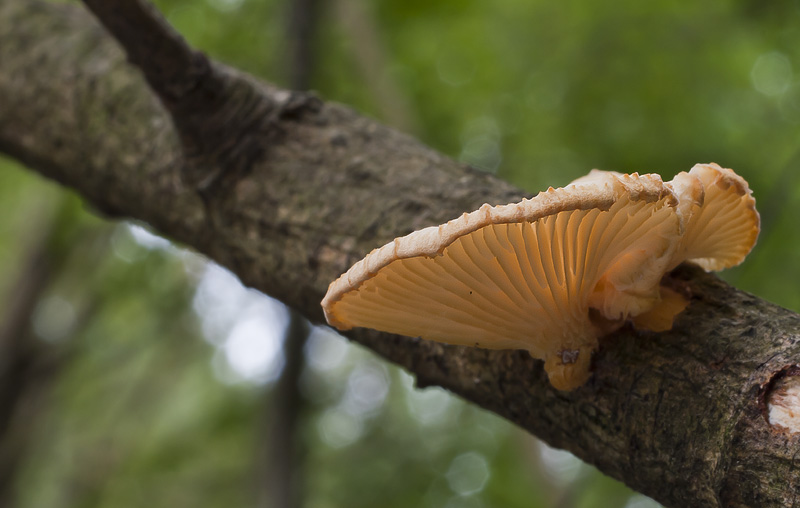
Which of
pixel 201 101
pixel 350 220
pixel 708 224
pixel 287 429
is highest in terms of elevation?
pixel 708 224

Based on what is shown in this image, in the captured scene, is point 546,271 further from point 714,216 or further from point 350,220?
point 350,220

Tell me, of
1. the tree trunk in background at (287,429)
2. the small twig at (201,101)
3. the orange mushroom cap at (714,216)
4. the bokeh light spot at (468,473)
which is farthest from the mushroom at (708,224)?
the bokeh light spot at (468,473)

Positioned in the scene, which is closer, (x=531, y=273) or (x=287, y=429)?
(x=531, y=273)

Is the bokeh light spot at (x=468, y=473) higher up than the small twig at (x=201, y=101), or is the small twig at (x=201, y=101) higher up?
the small twig at (x=201, y=101)

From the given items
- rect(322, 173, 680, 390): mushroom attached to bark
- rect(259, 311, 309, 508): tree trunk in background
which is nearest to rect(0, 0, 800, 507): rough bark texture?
rect(322, 173, 680, 390): mushroom attached to bark

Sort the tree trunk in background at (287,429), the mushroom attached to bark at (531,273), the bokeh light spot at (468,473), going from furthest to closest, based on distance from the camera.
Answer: the bokeh light spot at (468,473)
the tree trunk in background at (287,429)
the mushroom attached to bark at (531,273)

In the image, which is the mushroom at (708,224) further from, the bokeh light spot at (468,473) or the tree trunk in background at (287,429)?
the bokeh light spot at (468,473)

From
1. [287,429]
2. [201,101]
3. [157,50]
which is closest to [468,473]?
[287,429]
